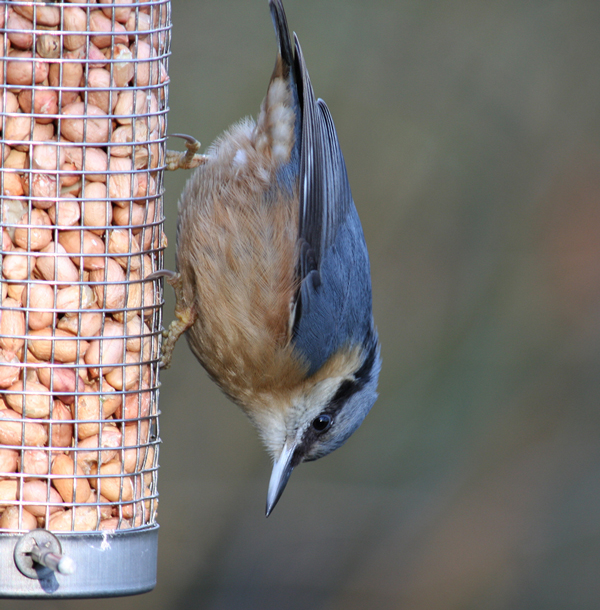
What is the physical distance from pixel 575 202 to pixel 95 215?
3.80 m

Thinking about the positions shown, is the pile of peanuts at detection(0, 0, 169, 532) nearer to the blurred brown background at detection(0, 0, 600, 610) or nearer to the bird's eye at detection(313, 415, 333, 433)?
the bird's eye at detection(313, 415, 333, 433)

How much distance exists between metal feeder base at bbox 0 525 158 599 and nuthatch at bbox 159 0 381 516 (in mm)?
733

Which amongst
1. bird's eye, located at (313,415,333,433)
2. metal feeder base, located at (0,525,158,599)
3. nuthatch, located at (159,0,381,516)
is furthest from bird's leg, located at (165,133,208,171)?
metal feeder base, located at (0,525,158,599)

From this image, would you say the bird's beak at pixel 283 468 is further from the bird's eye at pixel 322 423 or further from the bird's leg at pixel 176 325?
the bird's leg at pixel 176 325

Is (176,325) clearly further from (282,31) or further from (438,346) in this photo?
(438,346)

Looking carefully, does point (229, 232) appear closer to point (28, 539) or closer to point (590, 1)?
point (28, 539)

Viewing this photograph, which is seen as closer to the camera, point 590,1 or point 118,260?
point 118,260

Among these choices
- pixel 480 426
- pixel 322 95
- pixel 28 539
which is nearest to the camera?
pixel 28 539

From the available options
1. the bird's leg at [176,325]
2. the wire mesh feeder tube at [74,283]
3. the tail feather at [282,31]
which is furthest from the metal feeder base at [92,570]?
the tail feather at [282,31]

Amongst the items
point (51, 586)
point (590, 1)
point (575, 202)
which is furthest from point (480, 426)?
point (51, 586)

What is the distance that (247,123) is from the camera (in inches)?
148

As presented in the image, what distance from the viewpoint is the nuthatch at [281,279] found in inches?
131

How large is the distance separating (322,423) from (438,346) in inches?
78.8

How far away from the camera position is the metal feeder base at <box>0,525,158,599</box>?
2420 millimetres
